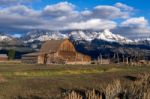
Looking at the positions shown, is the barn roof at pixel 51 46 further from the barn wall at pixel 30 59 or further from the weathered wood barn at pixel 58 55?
the barn wall at pixel 30 59

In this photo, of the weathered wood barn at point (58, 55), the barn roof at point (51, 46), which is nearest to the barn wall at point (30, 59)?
the weathered wood barn at point (58, 55)

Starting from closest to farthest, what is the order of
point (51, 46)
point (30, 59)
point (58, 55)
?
1. point (58, 55)
2. point (30, 59)
3. point (51, 46)

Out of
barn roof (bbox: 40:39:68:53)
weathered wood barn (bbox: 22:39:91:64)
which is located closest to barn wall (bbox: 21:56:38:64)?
weathered wood barn (bbox: 22:39:91:64)

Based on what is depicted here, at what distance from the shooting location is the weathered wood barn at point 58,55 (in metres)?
108

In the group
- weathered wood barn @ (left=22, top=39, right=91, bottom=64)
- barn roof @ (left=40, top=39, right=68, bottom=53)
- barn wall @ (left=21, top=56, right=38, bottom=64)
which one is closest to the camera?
weathered wood barn @ (left=22, top=39, right=91, bottom=64)

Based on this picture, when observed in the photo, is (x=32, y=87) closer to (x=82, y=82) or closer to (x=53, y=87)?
(x=53, y=87)

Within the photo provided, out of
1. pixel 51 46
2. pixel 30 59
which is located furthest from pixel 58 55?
pixel 30 59

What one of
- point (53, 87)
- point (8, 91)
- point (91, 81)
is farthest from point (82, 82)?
point (8, 91)

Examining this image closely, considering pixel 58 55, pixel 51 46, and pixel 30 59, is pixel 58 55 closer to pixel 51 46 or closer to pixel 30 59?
pixel 51 46

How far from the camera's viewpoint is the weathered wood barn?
108312 millimetres

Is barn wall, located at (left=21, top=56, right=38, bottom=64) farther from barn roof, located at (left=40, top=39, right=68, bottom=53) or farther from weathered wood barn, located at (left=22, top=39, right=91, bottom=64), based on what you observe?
barn roof, located at (left=40, top=39, right=68, bottom=53)

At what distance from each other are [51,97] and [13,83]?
8.12 metres

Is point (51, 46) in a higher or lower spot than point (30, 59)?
higher

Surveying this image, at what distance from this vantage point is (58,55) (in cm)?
11219
